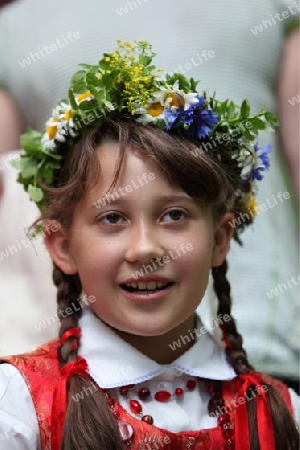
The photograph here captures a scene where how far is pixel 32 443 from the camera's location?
129cm

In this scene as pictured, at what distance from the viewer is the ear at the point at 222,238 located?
1.49 metres

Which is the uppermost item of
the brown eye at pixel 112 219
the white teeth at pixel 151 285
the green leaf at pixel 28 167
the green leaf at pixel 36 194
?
the green leaf at pixel 28 167

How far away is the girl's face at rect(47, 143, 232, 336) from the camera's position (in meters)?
1.32

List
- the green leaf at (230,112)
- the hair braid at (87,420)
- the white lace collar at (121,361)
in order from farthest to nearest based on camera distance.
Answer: the green leaf at (230,112) → the white lace collar at (121,361) → the hair braid at (87,420)

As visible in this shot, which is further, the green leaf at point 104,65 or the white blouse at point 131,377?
the green leaf at point 104,65

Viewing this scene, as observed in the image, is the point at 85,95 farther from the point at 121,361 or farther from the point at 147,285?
the point at 121,361

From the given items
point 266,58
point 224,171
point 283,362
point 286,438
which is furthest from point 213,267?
point 266,58

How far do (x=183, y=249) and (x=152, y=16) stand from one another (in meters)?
1.03

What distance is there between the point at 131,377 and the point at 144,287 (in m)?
0.18

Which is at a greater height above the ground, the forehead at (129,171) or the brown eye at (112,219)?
the forehead at (129,171)

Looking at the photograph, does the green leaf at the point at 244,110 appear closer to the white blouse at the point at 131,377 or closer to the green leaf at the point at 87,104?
the green leaf at the point at 87,104

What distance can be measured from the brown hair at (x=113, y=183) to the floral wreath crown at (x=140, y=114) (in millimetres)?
27

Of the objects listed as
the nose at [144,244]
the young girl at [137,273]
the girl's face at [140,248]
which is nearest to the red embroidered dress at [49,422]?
the young girl at [137,273]

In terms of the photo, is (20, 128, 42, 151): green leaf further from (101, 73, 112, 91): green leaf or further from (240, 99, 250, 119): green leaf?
(240, 99, 250, 119): green leaf
